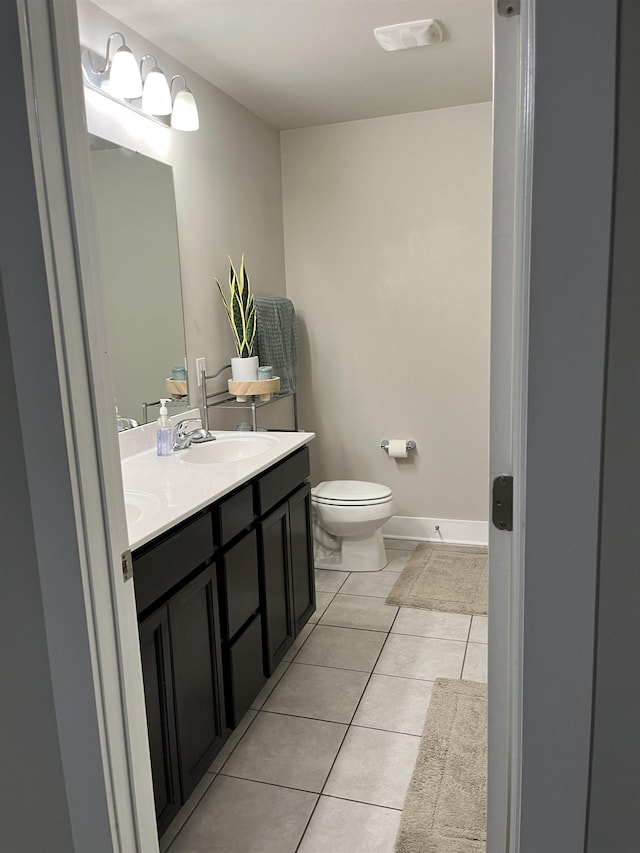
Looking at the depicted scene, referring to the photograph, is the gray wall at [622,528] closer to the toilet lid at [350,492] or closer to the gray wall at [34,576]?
the gray wall at [34,576]

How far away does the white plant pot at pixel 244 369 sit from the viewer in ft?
10.3

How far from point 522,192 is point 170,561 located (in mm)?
1242

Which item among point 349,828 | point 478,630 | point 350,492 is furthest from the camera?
point 350,492

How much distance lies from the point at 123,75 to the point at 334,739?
233 centimetres

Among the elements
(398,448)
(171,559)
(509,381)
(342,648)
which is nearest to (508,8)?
(509,381)

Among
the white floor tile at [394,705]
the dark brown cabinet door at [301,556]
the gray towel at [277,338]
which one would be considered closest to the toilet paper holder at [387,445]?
the gray towel at [277,338]

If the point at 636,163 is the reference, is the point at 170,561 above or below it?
below

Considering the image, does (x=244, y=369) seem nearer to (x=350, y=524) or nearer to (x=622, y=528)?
(x=350, y=524)

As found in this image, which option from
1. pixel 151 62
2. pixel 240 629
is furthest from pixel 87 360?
pixel 151 62

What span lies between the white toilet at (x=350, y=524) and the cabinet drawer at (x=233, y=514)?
1.30 metres

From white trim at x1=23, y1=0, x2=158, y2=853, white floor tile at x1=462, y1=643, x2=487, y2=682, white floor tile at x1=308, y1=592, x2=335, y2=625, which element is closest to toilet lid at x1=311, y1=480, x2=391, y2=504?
white floor tile at x1=308, y1=592, x2=335, y2=625

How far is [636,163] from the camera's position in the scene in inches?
33.0

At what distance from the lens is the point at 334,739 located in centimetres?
223

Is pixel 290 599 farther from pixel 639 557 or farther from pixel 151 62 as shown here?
pixel 151 62
